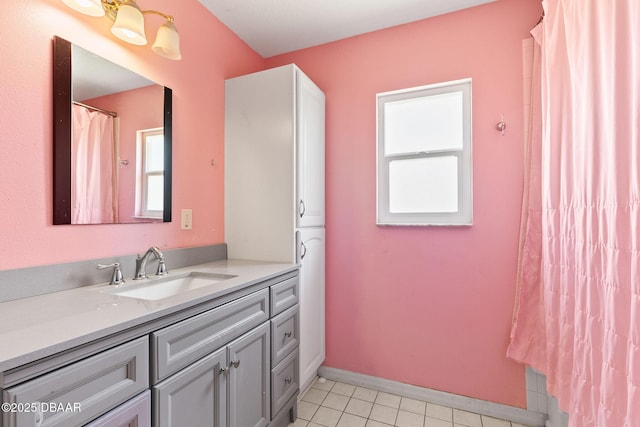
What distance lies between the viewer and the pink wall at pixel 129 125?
133 centimetres

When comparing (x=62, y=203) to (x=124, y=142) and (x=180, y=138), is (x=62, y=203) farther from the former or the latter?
(x=180, y=138)

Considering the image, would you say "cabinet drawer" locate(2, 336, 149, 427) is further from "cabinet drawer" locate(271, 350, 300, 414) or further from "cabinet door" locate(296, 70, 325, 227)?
"cabinet door" locate(296, 70, 325, 227)

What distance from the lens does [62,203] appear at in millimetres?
1117

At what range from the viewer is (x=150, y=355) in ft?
2.84

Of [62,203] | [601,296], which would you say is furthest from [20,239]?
[601,296]

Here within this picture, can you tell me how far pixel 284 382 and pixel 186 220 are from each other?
104 cm

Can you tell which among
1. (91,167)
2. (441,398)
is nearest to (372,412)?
(441,398)

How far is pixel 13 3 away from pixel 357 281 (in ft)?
6.82

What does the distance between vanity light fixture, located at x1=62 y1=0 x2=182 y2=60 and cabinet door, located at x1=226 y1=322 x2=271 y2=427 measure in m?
1.36

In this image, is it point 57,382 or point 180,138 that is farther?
point 180,138

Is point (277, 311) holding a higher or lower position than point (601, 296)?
lower

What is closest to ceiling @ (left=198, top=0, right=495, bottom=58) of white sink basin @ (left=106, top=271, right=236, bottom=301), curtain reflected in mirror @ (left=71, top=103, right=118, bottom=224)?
curtain reflected in mirror @ (left=71, top=103, right=118, bottom=224)

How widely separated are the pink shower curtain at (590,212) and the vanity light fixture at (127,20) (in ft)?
5.36

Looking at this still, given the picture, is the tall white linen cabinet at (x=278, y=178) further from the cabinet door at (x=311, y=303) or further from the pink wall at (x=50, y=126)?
the pink wall at (x=50, y=126)
